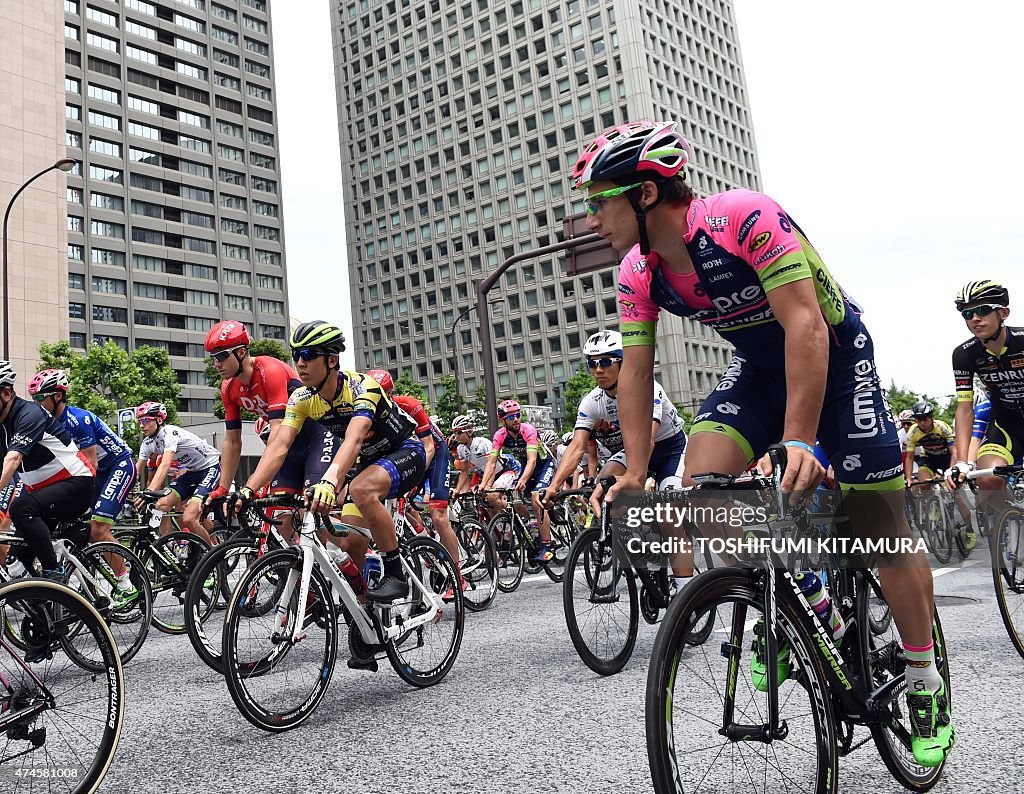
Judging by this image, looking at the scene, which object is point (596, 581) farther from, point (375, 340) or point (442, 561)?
point (375, 340)

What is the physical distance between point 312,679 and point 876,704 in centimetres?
273

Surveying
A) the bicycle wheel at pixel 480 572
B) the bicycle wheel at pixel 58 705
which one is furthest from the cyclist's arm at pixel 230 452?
the bicycle wheel at pixel 58 705

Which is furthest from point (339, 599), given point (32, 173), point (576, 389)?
point (32, 173)

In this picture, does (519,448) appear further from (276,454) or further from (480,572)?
(276,454)

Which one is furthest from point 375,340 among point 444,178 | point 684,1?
point 684,1

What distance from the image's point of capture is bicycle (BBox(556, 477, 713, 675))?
5109 mm

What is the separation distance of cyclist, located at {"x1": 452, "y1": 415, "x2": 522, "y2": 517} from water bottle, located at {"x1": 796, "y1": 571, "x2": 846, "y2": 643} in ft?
28.5

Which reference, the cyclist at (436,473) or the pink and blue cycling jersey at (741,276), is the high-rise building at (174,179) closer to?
Answer: the cyclist at (436,473)

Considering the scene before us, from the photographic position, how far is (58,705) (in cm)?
316

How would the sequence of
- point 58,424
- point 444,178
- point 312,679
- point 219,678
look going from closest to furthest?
point 312,679, point 219,678, point 58,424, point 444,178

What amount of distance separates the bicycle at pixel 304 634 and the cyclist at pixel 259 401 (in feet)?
7.11

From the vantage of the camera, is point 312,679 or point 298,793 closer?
point 298,793

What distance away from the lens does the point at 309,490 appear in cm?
443

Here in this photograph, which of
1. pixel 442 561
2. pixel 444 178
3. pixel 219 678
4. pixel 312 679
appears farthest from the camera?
pixel 444 178
